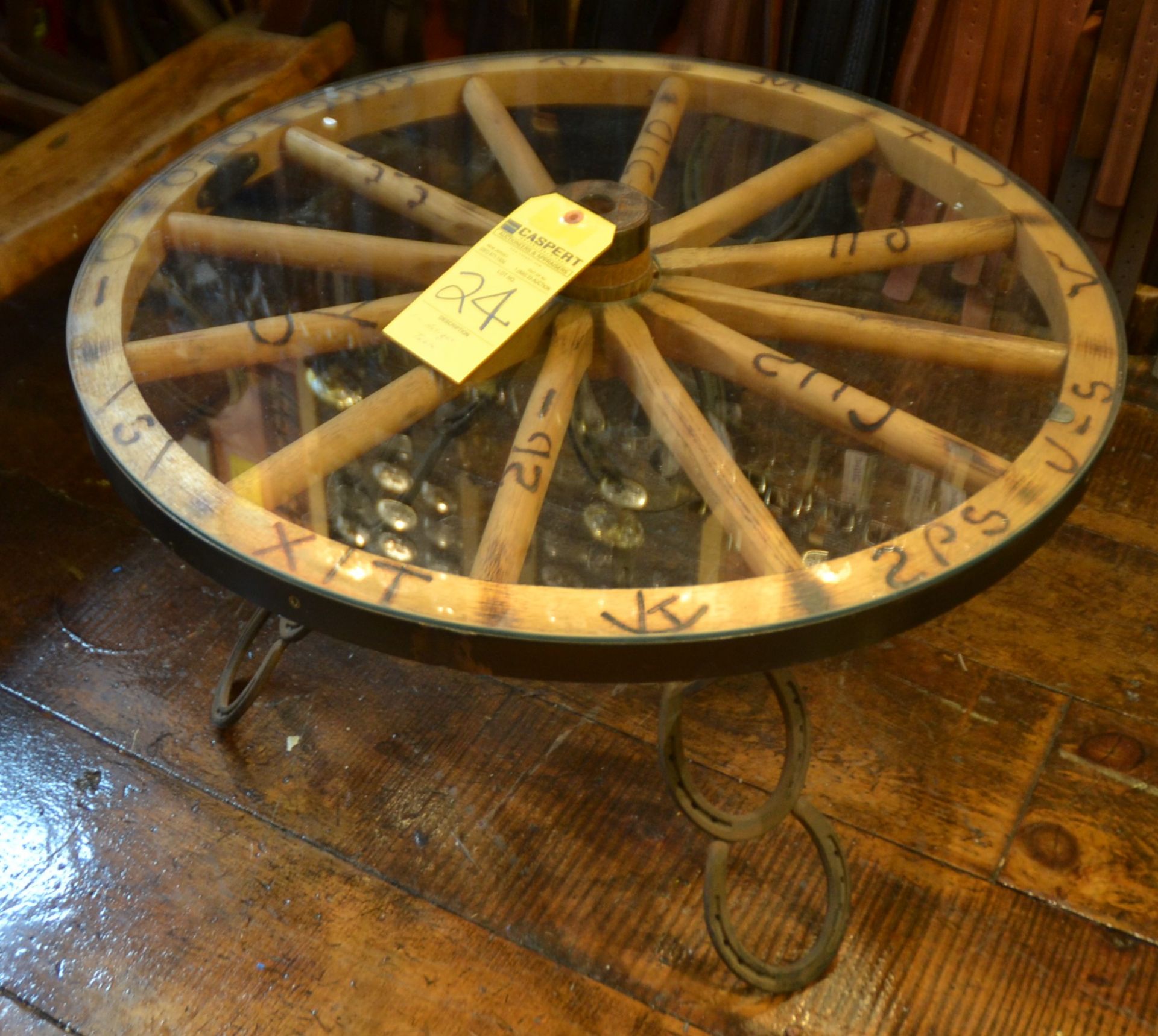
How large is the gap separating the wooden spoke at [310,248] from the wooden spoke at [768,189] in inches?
9.5

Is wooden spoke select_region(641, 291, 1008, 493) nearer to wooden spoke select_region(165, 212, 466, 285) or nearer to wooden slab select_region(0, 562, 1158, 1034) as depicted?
wooden spoke select_region(165, 212, 466, 285)

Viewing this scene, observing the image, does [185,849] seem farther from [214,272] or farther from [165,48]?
[165,48]

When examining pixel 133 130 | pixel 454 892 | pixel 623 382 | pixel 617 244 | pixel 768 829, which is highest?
pixel 617 244

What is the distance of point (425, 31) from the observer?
7.33ft

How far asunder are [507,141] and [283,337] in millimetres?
379

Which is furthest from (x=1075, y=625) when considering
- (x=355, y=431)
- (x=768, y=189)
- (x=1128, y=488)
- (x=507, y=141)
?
(x=355, y=431)

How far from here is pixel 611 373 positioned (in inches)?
45.3

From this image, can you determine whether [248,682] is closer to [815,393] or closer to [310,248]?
[310,248]

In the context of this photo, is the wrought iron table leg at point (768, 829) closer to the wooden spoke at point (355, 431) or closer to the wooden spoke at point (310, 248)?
the wooden spoke at point (355, 431)

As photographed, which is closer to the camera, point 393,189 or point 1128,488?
point 393,189

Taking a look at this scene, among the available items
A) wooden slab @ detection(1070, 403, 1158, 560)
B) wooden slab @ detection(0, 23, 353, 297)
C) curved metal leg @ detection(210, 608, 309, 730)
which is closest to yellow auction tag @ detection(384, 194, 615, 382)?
curved metal leg @ detection(210, 608, 309, 730)

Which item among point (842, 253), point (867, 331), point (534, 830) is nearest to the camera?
point (867, 331)

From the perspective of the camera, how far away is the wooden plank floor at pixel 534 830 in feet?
4.33

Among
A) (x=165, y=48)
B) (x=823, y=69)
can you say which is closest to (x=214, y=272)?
(x=823, y=69)
